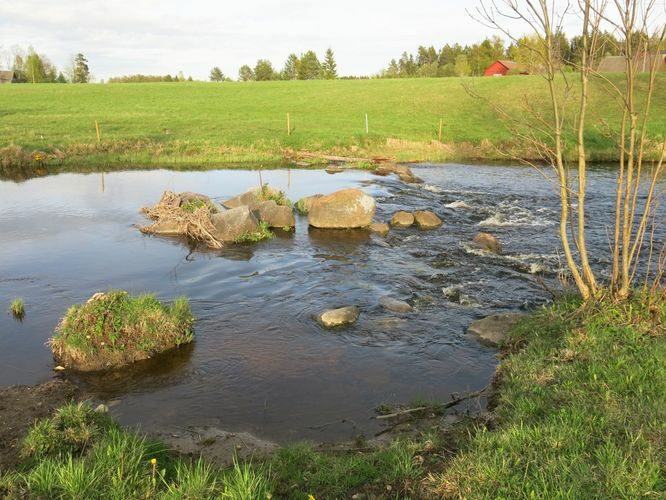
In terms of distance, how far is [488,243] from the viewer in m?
16.3

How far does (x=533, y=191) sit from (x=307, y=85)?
2308 inches

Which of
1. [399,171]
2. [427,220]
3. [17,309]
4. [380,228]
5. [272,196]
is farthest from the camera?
[399,171]

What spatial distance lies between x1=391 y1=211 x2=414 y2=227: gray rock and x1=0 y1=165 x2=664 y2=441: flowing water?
0.81 m

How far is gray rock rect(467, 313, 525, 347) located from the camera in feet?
33.2

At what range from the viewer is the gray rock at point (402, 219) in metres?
19.5

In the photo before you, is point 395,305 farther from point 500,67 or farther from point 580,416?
point 500,67

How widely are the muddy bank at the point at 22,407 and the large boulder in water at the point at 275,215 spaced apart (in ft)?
36.5

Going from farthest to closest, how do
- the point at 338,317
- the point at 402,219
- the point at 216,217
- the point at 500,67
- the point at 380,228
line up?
the point at 500,67 < the point at 402,219 < the point at 380,228 < the point at 216,217 < the point at 338,317

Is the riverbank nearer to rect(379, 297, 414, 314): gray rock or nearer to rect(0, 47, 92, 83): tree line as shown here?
rect(379, 297, 414, 314): gray rock

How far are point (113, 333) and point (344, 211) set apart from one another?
1056 cm

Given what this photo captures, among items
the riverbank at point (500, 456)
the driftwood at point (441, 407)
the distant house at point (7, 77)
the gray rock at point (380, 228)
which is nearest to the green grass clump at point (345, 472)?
the riverbank at point (500, 456)

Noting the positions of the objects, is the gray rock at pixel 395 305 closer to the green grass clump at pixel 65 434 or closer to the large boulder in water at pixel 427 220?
the green grass clump at pixel 65 434

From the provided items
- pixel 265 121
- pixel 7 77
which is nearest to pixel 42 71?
pixel 7 77

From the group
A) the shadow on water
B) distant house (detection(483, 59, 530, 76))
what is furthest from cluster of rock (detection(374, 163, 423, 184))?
distant house (detection(483, 59, 530, 76))
